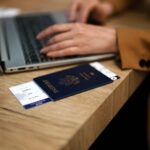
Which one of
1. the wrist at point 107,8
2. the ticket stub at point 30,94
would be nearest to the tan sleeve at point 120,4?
the wrist at point 107,8

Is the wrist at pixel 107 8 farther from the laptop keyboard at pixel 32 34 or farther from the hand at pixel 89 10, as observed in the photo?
the laptop keyboard at pixel 32 34

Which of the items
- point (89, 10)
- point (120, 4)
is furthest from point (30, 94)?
point (120, 4)

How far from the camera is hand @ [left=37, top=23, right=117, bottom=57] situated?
0.78 meters

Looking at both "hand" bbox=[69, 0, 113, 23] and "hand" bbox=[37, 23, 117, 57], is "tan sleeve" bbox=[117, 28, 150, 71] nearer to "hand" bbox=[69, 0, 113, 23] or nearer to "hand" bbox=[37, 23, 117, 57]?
"hand" bbox=[37, 23, 117, 57]

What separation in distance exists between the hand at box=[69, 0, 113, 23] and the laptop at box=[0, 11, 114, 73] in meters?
0.04

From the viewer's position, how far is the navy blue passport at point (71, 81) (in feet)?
2.12

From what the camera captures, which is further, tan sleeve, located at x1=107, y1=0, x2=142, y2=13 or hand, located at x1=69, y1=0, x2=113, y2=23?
tan sleeve, located at x1=107, y1=0, x2=142, y2=13

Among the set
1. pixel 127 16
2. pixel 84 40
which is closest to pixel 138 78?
pixel 84 40

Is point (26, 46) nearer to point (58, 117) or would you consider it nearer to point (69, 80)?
point (69, 80)

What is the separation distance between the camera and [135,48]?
0.79m

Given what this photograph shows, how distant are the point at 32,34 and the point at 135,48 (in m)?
0.32

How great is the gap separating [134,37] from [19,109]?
379mm

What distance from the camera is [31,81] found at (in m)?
0.70

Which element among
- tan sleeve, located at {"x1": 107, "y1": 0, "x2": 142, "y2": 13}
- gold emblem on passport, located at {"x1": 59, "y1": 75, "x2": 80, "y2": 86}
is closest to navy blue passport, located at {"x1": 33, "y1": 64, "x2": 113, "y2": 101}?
gold emblem on passport, located at {"x1": 59, "y1": 75, "x2": 80, "y2": 86}
